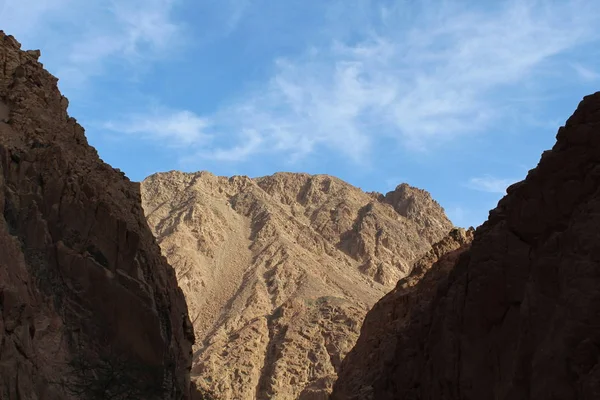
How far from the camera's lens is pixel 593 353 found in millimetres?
15992

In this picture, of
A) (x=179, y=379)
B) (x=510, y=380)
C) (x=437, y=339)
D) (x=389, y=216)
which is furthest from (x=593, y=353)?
(x=389, y=216)

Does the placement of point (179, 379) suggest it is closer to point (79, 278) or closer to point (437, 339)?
point (79, 278)

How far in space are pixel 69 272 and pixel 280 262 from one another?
76034mm

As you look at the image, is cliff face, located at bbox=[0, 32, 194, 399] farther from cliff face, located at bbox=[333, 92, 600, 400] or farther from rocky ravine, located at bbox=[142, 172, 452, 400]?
rocky ravine, located at bbox=[142, 172, 452, 400]

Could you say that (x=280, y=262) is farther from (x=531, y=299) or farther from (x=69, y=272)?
(x=531, y=299)

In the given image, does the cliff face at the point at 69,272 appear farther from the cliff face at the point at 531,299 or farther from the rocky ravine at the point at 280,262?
the rocky ravine at the point at 280,262

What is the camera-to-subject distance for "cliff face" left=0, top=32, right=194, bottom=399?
2259 cm

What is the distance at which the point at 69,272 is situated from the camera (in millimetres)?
26062

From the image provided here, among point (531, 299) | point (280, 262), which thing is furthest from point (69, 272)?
point (280, 262)

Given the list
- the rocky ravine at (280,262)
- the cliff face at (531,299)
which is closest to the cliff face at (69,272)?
the cliff face at (531,299)

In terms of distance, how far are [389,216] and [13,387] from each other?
369 feet

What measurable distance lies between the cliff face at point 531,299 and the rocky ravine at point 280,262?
48.3 m

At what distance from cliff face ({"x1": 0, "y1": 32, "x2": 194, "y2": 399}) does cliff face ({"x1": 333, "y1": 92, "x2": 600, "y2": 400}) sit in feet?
28.5

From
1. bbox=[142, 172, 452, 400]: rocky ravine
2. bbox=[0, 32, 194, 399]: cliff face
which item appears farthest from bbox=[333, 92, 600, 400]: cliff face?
bbox=[142, 172, 452, 400]: rocky ravine
